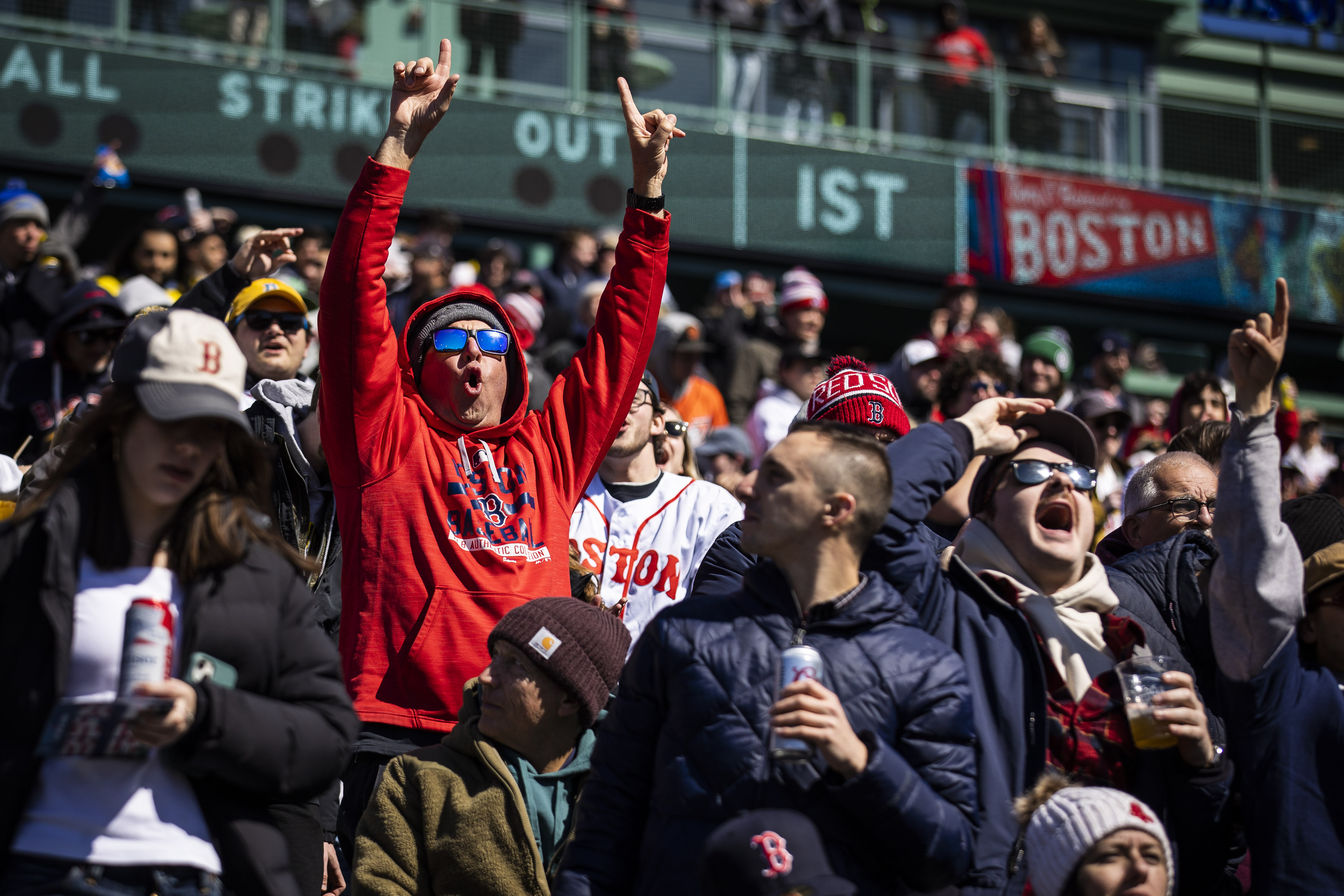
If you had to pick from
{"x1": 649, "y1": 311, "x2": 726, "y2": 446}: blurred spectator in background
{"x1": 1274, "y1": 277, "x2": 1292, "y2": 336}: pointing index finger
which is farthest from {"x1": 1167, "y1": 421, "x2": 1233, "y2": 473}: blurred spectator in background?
{"x1": 649, "y1": 311, "x2": 726, "y2": 446}: blurred spectator in background

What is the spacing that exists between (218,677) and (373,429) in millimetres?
1618

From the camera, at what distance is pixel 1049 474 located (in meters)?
3.83

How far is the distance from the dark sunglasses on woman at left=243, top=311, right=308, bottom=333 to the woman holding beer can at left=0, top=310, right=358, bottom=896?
2.80 m

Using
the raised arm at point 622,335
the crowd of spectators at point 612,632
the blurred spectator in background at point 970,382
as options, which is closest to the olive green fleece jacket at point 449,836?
the crowd of spectators at point 612,632

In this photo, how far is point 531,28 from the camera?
49.0 feet

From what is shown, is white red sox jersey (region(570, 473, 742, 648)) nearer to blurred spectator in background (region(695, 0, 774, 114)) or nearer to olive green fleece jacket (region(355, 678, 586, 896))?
olive green fleece jacket (region(355, 678, 586, 896))

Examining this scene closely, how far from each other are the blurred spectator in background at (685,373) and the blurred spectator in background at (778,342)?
0.61 m

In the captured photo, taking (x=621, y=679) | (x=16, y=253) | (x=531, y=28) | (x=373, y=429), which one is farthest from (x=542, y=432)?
(x=531, y=28)

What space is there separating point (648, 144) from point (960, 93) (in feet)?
41.0

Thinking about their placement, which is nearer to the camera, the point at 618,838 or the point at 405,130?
the point at 618,838

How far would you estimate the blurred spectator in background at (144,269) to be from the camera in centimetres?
845

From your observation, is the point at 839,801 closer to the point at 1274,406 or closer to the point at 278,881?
the point at 278,881

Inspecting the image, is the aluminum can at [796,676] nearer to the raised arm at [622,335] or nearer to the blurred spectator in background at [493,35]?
the raised arm at [622,335]

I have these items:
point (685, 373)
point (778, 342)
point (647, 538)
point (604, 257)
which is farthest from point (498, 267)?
point (647, 538)
